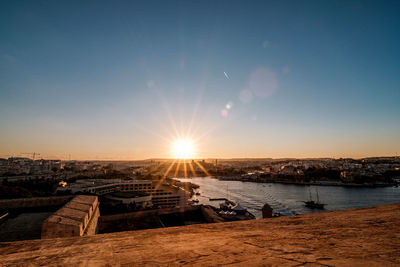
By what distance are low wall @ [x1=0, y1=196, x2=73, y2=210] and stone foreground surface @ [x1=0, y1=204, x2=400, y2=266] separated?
54.7 feet

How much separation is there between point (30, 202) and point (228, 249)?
728 inches

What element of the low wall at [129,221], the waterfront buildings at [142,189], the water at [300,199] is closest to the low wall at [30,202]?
the low wall at [129,221]

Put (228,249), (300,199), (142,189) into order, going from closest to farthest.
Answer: (228,249)
(142,189)
(300,199)

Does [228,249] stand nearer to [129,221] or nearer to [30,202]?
[129,221]

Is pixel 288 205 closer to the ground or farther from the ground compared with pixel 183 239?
closer to the ground

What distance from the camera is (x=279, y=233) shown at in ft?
3.39

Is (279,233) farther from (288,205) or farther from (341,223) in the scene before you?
(288,205)

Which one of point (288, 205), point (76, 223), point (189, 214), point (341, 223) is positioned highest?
point (341, 223)

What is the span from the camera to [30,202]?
13984 mm

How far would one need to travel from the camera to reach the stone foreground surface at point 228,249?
25.9 inches

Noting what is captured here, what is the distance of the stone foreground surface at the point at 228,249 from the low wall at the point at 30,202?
1667cm

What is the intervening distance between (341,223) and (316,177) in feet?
219

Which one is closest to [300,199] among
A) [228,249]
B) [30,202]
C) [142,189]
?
[142,189]

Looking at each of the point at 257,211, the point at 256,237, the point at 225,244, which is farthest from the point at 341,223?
the point at 257,211
